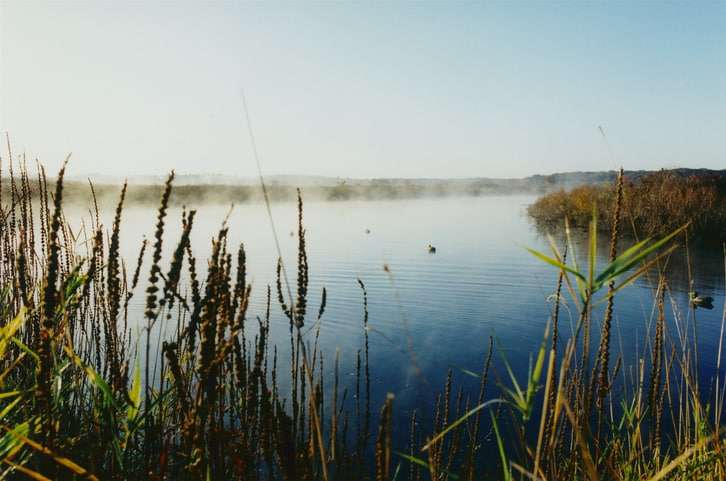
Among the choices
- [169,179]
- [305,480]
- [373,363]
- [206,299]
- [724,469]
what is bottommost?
[373,363]

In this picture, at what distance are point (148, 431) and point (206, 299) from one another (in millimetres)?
752

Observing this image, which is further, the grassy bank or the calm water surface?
the grassy bank

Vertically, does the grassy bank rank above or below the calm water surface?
above

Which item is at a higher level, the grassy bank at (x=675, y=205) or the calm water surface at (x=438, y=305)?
the grassy bank at (x=675, y=205)

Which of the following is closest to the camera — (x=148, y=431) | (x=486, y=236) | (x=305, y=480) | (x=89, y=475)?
(x=89, y=475)

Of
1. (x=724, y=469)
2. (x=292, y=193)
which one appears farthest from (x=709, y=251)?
(x=292, y=193)

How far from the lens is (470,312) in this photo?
879cm

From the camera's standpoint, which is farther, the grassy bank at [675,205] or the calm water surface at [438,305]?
the grassy bank at [675,205]

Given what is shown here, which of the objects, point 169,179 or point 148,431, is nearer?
point 169,179

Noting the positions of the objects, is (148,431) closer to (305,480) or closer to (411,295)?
(305,480)

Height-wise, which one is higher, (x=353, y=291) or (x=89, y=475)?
(x=89, y=475)

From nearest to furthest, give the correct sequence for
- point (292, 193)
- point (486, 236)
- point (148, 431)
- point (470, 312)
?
point (148, 431), point (470, 312), point (486, 236), point (292, 193)

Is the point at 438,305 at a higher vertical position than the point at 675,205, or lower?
lower

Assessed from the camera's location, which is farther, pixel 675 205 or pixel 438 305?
pixel 675 205
